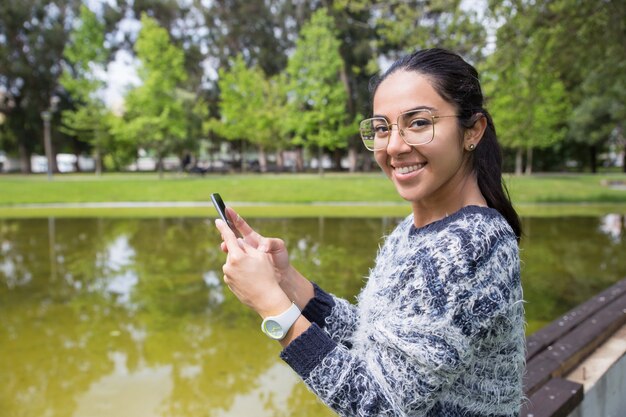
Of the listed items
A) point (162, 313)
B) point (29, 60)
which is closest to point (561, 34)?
point (162, 313)

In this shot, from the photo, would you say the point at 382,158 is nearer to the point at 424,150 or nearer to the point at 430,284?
the point at 424,150

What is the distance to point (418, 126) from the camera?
3.84 feet

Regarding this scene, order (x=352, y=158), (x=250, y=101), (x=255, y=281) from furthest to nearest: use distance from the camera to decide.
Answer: (x=352, y=158) → (x=250, y=101) → (x=255, y=281)

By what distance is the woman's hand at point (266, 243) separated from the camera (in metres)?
1.39

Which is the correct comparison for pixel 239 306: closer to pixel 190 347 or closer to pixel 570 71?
pixel 190 347

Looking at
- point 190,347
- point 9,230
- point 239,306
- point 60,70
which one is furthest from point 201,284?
point 60,70

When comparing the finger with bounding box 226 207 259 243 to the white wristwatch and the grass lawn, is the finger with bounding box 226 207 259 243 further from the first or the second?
the grass lawn

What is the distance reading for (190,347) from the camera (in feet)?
14.9

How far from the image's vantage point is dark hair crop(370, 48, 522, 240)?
1.16m

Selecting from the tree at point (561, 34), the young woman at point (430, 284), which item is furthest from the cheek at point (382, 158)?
the tree at point (561, 34)

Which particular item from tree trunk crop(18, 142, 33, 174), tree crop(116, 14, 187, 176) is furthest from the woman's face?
tree trunk crop(18, 142, 33, 174)

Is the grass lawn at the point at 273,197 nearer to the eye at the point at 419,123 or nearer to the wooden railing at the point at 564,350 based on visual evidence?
the wooden railing at the point at 564,350

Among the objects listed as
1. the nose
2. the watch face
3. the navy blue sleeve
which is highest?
the nose

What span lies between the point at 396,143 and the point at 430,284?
343mm
